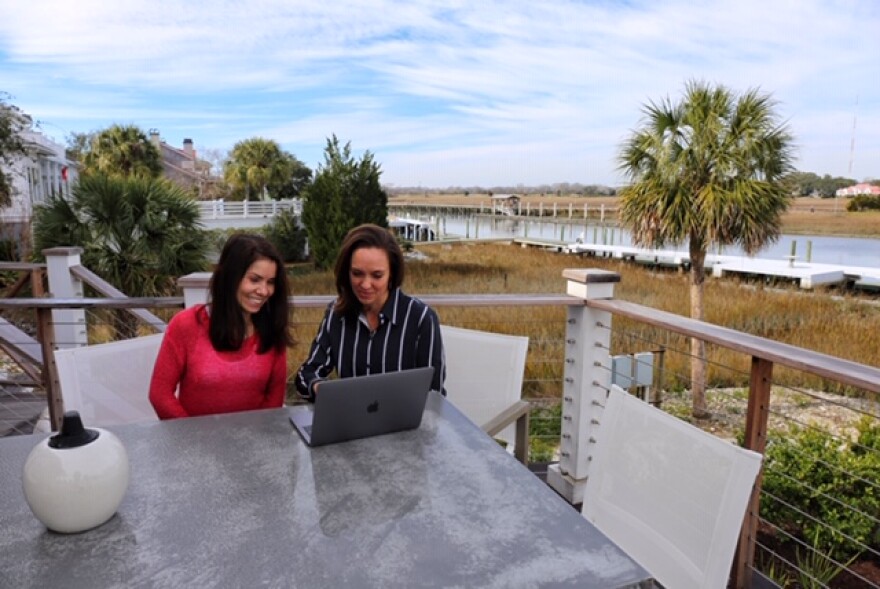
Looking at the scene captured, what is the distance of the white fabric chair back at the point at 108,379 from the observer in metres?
1.77

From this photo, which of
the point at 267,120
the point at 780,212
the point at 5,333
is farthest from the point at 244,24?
the point at 267,120

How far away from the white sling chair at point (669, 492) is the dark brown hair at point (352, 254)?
746 millimetres

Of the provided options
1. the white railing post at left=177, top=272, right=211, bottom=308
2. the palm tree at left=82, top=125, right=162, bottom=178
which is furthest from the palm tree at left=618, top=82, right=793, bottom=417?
the palm tree at left=82, top=125, right=162, bottom=178

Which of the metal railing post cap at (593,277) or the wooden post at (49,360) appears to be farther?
the metal railing post cap at (593,277)

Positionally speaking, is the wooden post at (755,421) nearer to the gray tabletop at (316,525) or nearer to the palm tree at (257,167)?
the gray tabletop at (316,525)

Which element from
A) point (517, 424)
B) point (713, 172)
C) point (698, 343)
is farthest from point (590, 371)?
point (713, 172)

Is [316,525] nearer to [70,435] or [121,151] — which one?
[70,435]

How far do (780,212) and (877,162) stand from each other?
1570 cm

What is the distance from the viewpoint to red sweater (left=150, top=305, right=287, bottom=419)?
1.64 metres

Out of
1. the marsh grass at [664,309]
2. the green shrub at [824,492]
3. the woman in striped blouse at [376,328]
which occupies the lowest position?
the marsh grass at [664,309]

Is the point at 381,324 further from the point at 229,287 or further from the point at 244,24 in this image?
the point at 244,24

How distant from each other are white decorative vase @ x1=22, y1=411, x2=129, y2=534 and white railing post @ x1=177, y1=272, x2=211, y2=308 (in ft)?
4.35

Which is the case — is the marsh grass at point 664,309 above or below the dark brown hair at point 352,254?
below

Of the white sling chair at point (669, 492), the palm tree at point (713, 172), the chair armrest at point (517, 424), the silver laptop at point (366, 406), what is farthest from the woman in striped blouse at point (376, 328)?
the palm tree at point (713, 172)
